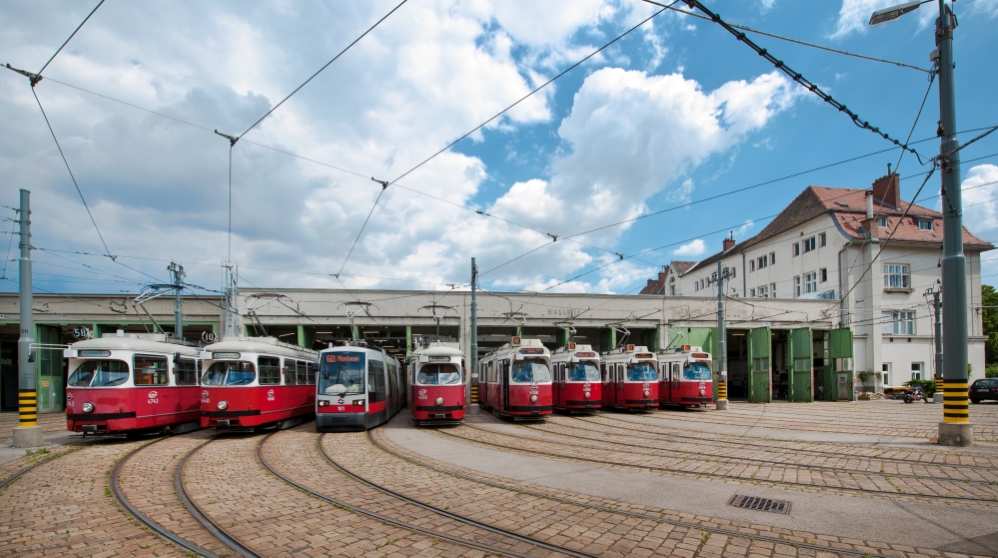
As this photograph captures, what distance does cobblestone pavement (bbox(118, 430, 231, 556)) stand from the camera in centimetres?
634

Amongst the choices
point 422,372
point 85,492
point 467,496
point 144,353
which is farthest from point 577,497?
point 144,353

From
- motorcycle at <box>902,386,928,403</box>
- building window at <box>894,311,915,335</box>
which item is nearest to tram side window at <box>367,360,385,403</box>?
motorcycle at <box>902,386,928,403</box>

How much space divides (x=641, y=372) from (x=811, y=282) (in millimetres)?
26073

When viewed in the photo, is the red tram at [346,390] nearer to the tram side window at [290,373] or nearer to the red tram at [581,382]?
the tram side window at [290,373]

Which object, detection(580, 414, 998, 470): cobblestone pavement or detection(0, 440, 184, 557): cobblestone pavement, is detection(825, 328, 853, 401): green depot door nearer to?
detection(580, 414, 998, 470): cobblestone pavement

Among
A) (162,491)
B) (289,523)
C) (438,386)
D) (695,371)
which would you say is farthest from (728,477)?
(695,371)

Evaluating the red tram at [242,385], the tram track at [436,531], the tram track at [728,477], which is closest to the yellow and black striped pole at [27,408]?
the red tram at [242,385]

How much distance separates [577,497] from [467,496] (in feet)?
5.11

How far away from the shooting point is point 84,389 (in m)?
14.4

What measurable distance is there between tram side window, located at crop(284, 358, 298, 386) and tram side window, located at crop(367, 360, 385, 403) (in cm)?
282

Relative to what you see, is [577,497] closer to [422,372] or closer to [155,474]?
[155,474]

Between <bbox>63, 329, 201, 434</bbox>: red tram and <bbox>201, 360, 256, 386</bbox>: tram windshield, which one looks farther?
<bbox>201, 360, 256, 386</bbox>: tram windshield

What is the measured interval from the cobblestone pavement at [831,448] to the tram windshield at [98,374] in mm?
13953

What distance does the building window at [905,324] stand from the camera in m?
39.2
